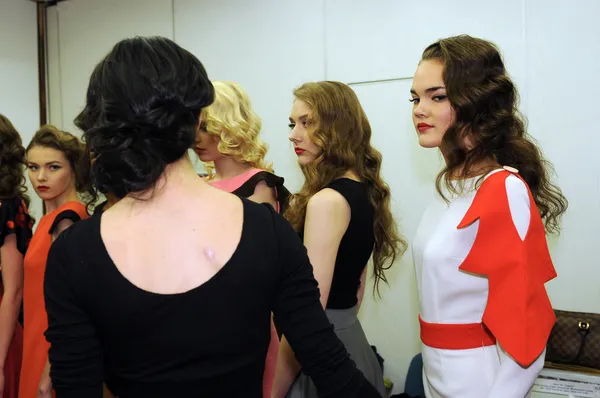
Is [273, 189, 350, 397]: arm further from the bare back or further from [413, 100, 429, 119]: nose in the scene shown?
the bare back

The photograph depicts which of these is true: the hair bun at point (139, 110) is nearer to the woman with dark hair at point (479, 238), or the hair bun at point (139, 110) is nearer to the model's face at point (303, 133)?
the woman with dark hair at point (479, 238)

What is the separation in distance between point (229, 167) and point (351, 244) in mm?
643

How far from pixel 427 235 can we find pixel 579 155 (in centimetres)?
147

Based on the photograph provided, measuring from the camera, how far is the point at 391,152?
287 cm

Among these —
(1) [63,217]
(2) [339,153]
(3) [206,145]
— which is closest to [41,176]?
(1) [63,217]

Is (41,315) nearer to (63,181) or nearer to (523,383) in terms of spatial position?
(63,181)

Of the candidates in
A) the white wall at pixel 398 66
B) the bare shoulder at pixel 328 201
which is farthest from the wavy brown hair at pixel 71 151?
the white wall at pixel 398 66

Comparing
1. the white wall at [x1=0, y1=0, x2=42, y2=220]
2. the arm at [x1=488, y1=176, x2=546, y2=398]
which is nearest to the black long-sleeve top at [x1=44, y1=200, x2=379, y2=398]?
the arm at [x1=488, y1=176, x2=546, y2=398]

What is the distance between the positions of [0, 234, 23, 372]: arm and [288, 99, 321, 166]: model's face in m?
1.23

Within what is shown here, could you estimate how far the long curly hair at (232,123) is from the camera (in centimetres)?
191

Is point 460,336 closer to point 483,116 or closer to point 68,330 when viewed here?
point 483,116

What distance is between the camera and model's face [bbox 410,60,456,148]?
52.4 inches

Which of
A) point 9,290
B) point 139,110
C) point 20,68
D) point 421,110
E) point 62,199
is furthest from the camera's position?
point 20,68

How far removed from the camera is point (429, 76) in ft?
4.45
